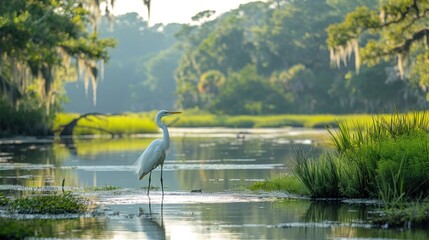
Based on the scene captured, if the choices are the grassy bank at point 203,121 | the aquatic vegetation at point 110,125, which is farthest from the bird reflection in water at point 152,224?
the grassy bank at point 203,121

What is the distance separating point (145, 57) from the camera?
186 metres

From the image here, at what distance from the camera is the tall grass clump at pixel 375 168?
1912cm

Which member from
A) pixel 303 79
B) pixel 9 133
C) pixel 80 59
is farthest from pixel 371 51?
pixel 303 79

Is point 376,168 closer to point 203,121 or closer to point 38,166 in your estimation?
point 38,166

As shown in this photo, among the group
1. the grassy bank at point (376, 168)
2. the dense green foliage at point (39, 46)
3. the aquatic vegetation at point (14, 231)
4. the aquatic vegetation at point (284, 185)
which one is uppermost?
the dense green foliage at point (39, 46)

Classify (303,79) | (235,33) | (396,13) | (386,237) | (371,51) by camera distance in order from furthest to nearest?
1. (235,33)
2. (303,79)
3. (371,51)
4. (396,13)
5. (386,237)

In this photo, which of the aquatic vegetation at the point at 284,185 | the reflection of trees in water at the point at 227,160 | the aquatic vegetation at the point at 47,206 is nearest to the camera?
the aquatic vegetation at the point at 47,206

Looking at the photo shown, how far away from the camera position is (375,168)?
792 inches

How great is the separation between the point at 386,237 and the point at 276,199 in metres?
5.97

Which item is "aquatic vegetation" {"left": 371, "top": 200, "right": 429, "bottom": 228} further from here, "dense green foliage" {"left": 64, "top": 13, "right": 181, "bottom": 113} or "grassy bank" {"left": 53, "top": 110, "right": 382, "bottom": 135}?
"dense green foliage" {"left": 64, "top": 13, "right": 181, "bottom": 113}

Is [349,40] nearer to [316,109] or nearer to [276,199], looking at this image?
[276,199]

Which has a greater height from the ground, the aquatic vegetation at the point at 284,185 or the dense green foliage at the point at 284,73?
the dense green foliage at the point at 284,73

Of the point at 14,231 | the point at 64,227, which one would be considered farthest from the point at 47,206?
the point at 14,231

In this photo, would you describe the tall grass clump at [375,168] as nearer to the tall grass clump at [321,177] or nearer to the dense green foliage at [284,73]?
the tall grass clump at [321,177]
